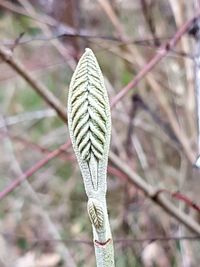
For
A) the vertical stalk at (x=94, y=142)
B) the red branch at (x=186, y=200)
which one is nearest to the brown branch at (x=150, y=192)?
the red branch at (x=186, y=200)

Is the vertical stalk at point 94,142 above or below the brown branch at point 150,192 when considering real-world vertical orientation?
below

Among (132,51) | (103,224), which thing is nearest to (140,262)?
(132,51)

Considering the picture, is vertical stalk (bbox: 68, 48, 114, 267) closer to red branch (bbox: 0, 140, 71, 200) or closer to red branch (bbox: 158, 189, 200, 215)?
red branch (bbox: 158, 189, 200, 215)

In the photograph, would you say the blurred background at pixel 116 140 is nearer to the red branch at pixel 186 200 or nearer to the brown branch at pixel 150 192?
the brown branch at pixel 150 192

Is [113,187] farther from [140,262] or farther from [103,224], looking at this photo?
[103,224]

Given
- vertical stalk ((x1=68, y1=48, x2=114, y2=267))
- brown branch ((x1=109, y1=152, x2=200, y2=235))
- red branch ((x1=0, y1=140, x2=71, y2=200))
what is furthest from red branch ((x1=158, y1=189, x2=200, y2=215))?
vertical stalk ((x1=68, y1=48, x2=114, y2=267))

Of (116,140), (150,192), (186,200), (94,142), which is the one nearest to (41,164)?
(150,192)
